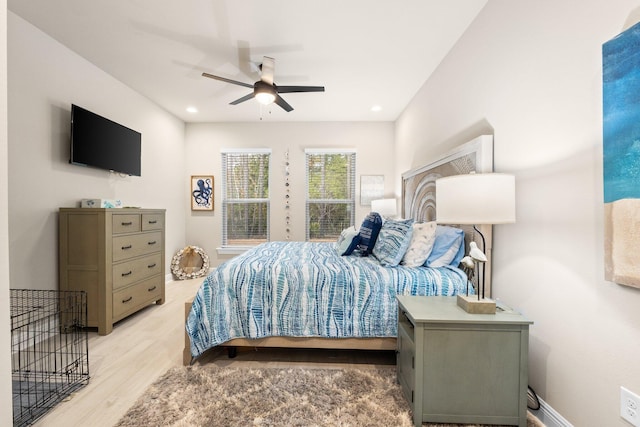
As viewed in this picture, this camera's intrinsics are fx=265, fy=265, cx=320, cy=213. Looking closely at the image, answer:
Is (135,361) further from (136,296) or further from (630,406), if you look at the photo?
(630,406)

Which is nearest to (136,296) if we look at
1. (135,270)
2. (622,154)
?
(135,270)

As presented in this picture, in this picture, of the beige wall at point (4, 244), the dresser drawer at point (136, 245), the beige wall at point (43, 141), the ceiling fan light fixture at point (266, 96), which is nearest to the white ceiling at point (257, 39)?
the beige wall at point (43, 141)

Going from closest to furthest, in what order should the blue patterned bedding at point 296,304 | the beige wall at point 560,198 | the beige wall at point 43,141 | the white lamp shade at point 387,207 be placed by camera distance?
1. the beige wall at point 560,198
2. the blue patterned bedding at point 296,304
3. the beige wall at point 43,141
4. the white lamp shade at point 387,207

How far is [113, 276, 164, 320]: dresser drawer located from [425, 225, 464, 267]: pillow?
2825mm

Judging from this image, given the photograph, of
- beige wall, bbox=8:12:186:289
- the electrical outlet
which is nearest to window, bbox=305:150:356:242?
beige wall, bbox=8:12:186:289

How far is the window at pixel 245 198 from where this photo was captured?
15.2 ft

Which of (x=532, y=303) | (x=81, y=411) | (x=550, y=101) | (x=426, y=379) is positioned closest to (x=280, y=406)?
(x=426, y=379)

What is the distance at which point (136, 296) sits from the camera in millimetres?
2770

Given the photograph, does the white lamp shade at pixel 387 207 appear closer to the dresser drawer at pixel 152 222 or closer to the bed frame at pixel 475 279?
the bed frame at pixel 475 279

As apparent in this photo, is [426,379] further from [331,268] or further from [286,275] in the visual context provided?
[286,275]

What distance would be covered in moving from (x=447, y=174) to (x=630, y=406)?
5.64 feet

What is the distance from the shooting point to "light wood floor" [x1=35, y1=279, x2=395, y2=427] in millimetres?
1477

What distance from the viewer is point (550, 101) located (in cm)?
138

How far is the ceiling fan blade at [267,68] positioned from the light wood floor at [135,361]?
100 inches
